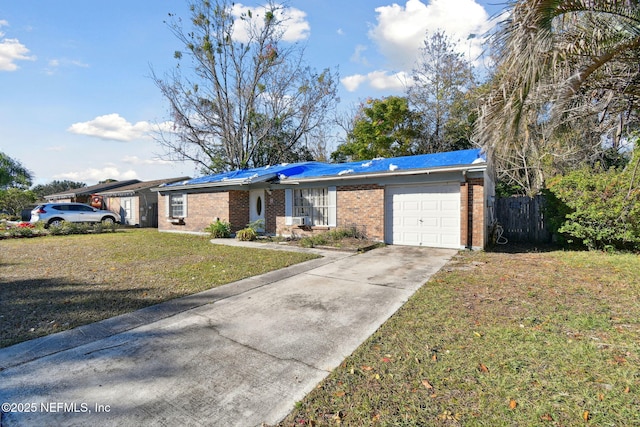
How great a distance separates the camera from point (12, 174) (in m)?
45.2

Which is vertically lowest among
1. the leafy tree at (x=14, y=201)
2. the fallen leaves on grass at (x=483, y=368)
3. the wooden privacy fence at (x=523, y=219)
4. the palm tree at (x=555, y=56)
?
the fallen leaves on grass at (x=483, y=368)

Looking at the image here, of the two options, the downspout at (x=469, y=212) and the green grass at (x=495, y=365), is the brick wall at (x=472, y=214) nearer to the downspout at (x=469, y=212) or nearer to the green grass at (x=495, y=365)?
the downspout at (x=469, y=212)

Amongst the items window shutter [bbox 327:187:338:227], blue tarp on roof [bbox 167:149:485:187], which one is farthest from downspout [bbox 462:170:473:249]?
window shutter [bbox 327:187:338:227]

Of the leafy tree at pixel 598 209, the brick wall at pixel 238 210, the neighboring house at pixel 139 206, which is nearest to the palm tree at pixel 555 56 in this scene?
the leafy tree at pixel 598 209

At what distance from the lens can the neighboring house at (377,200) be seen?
32.5ft

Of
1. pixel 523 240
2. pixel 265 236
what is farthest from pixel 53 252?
pixel 523 240

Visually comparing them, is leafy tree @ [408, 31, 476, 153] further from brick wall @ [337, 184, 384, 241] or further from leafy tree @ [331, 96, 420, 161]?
brick wall @ [337, 184, 384, 241]

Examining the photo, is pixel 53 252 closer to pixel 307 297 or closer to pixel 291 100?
pixel 307 297

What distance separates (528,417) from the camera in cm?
241

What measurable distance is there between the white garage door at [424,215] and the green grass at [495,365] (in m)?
4.72

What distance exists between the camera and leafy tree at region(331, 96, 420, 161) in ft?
70.0

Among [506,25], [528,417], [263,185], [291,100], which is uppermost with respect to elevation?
[291,100]

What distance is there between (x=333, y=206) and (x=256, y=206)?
465cm

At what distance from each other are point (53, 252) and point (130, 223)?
1445cm
